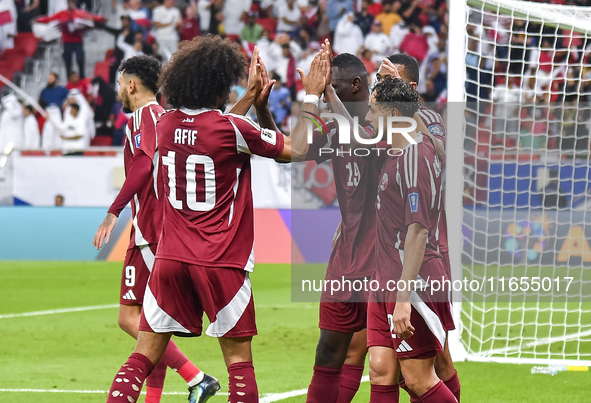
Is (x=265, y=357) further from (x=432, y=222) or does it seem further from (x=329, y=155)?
(x=432, y=222)

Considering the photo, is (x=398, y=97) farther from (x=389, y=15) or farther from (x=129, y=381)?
(x=389, y=15)

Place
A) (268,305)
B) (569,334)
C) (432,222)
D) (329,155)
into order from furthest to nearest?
(268,305), (569,334), (329,155), (432,222)

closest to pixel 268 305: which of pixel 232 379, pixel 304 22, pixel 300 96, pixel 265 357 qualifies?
pixel 265 357

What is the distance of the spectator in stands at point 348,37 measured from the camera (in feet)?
57.9

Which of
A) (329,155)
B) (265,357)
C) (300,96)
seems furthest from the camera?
(300,96)

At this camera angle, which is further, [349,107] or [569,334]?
[569,334]

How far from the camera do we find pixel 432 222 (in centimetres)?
381

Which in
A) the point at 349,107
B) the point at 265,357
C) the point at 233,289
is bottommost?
the point at 265,357

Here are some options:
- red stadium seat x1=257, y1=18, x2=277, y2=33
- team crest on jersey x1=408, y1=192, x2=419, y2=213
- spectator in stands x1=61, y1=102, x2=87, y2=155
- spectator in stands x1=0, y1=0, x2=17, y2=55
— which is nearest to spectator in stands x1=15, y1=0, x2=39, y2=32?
spectator in stands x1=0, y1=0, x2=17, y2=55

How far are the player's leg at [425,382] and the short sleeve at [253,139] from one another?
3.85 feet

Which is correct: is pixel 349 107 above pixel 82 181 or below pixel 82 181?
above

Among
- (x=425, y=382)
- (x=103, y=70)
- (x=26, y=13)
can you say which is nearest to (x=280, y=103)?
(x=103, y=70)

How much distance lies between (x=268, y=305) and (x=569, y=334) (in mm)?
3482

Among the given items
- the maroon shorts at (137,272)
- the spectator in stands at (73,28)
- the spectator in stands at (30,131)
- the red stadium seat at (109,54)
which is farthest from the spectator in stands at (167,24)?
the maroon shorts at (137,272)
